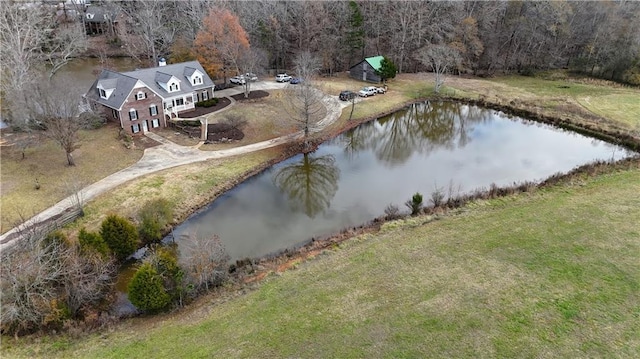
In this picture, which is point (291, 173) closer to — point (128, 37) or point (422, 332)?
point (422, 332)

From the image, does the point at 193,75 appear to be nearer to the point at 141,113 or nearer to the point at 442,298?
the point at 141,113

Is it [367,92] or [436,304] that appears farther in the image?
[367,92]

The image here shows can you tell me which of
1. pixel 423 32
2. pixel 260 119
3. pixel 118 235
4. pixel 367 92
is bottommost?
pixel 118 235

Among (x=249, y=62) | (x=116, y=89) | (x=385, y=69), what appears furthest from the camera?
(x=385, y=69)

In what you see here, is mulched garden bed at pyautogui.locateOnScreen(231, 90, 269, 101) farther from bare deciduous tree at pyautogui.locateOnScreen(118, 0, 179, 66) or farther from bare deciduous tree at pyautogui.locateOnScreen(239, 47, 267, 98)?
bare deciduous tree at pyautogui.locateOnScreen(118, 0, 179, 66)

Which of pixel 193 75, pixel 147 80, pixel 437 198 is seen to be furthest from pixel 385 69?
pixel 437 198

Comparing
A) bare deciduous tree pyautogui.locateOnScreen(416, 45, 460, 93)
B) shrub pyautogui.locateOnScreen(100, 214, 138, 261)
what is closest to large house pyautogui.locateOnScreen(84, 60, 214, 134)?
shrub pyautogui.locateOnScreen(100, 214, 138, 261)

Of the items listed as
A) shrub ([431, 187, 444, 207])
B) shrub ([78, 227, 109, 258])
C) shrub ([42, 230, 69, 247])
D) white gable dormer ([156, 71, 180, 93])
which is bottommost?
shrub ([431, 187, 444, 207])

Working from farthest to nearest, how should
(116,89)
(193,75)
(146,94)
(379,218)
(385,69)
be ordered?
(385,69) → (193,75) → (116,89) → (146,94) → (379,218)
